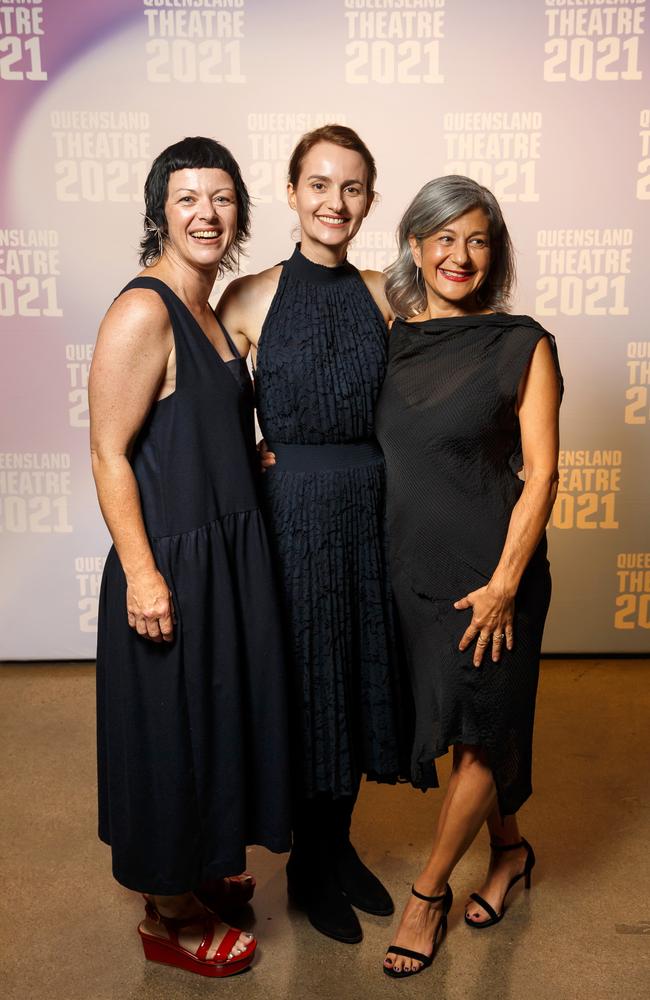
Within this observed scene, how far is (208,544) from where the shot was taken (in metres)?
1.83

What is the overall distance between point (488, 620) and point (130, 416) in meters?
0.80

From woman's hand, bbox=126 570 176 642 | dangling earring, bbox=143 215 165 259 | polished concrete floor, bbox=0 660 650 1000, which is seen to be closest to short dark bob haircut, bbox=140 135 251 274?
dangling earring, bbox=143 215 165 259

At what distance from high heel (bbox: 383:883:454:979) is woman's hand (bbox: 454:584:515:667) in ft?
1.83

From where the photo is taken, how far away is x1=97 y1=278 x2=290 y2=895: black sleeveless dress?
180cm

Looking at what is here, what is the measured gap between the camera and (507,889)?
2240mm

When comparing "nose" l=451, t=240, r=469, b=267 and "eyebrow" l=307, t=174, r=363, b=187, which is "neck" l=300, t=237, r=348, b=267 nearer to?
"eyebrow" l=307, t=174, r=363, b=187

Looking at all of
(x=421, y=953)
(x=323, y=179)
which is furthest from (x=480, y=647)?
(x=323, y=179)

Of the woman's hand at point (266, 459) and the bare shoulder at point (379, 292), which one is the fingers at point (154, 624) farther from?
the bare shoulder at point (379, 292)

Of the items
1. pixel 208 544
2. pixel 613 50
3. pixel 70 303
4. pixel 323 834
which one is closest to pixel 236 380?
pixel 208 544

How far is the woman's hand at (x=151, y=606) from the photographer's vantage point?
1.79 metres

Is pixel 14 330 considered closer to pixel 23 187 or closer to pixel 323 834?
pixel 23 187

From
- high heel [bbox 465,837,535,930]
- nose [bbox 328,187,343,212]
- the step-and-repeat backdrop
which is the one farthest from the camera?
the step-and-repeat backdrop

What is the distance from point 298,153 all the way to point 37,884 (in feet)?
6.02

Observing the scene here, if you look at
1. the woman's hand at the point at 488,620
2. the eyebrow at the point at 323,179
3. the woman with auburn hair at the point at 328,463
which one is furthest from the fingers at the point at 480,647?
the eyebrow at the point at 323,179
